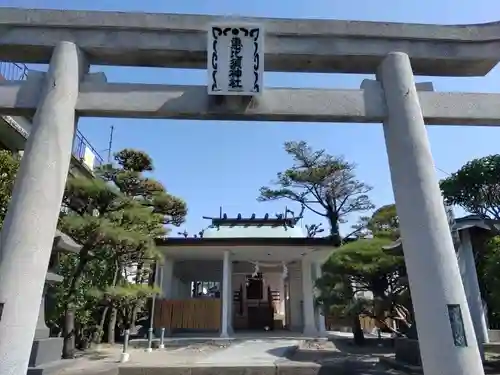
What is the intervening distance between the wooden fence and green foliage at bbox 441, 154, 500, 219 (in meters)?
10.7

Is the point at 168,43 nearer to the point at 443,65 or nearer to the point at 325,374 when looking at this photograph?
the point at 443,65

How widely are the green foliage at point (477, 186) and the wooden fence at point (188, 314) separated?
1068cm

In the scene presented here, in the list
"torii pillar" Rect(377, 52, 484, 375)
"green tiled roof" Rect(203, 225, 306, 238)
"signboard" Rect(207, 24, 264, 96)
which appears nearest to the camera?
"torii pillar" Rect(377, 52, 484, 375)

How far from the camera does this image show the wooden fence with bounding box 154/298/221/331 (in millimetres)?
16156

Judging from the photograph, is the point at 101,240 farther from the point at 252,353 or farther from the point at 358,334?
the point at 358,334

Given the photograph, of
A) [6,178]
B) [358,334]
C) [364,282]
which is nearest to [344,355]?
[364,282]

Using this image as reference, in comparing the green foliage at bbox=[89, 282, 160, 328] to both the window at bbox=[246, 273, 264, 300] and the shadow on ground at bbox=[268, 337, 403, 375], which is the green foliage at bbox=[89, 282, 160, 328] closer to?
the shadow on ground at bbox=[268, 337, 403, 375]

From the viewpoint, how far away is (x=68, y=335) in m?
9.78

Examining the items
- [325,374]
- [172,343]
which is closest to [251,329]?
[172,343]

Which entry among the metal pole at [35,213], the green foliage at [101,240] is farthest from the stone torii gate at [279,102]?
the green foliage at [101,240]

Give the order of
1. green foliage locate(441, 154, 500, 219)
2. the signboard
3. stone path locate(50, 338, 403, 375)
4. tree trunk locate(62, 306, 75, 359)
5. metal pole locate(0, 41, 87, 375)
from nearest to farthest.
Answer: metal pole locate(0, 41, 87, 375) < the signboard < stone path locate(50, 338, 403, 375) < tree trunk locate(62, 306, 75, 359) < green foliage locate(441, 154, 500, 219)

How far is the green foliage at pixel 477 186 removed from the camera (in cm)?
1326

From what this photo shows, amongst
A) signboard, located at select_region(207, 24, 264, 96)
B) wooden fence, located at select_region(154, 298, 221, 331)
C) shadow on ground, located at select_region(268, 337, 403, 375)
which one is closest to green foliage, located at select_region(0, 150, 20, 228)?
signboard, located at select_region(207, 24, 264, 96)

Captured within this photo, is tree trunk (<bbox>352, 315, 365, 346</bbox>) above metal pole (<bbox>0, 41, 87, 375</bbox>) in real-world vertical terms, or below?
below
